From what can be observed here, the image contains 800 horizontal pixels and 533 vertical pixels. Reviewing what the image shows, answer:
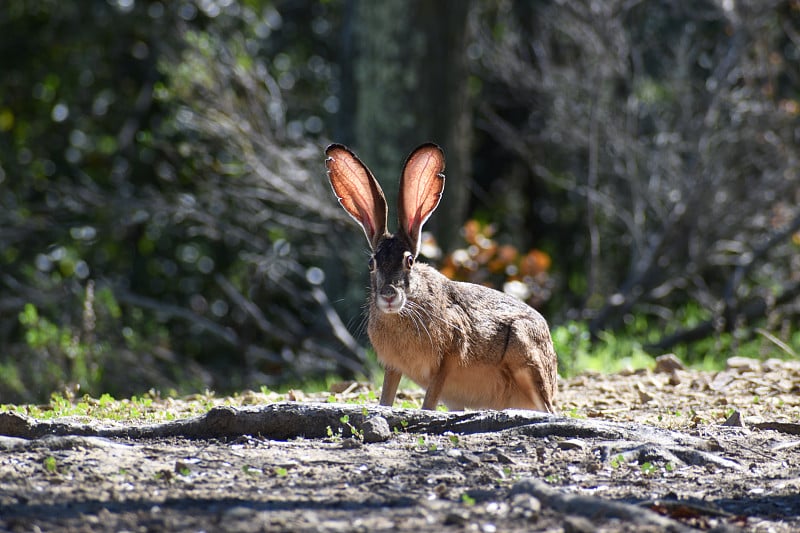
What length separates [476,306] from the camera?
5566 mm

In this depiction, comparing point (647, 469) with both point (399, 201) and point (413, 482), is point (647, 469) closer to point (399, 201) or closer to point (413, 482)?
point (413, 482)

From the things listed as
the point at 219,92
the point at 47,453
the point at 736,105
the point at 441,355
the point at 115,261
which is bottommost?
the point at 47,453

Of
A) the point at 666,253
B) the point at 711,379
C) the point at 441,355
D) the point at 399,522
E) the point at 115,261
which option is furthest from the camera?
the point at 115,261

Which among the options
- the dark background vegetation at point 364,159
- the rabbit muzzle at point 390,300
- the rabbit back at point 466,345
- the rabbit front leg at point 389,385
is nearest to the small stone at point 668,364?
the dark background vegetation at point 364,159

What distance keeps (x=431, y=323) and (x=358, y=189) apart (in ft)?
2.58

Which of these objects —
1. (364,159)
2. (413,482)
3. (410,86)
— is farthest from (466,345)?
(410,86)

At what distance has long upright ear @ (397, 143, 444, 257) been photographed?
5352mm

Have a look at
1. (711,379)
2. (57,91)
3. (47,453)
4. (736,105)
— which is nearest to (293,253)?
(57,91)

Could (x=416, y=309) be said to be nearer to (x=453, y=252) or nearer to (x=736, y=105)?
(x=453, y=252)

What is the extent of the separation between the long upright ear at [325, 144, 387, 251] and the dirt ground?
4.19 feet

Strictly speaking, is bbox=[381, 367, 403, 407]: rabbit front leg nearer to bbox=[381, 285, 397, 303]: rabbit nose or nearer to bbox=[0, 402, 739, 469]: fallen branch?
bbox=[381, 285, 397, 303]: rabbit nose

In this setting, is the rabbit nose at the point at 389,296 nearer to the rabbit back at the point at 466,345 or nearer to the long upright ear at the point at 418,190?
the rabbit back at the point at 466,345

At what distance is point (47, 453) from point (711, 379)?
4.10 meters

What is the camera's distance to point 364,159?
10148 millimetres
